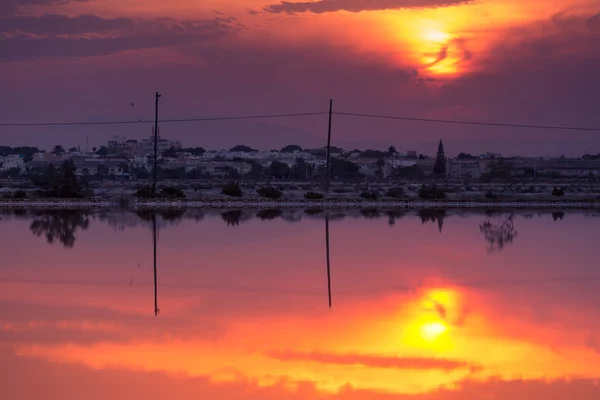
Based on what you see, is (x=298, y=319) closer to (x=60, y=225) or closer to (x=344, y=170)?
(x=60, y=225)

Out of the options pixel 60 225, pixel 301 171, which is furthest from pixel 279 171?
pixel 60 225

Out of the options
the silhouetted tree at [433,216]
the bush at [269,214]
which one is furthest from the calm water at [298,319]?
the bush at [269,214]

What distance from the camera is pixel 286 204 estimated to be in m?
41.5

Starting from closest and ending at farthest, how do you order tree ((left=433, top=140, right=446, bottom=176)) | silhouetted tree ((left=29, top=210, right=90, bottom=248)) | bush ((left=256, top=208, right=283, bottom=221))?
silhouetted tree ((left=29, top=210, right=90, bottom=248))
bush ((left=256, top=208, right=283, bottom=221))
tree ((left=433, top=140, right=446, bottom=176))

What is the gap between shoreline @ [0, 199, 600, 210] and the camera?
3912 cm

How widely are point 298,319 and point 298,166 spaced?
10355cm

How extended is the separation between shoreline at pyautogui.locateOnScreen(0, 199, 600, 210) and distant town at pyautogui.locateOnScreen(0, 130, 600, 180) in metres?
41.9

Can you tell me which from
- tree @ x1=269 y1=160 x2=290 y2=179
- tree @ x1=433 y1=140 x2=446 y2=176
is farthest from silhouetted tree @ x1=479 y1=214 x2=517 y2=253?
tree @ x1=433 y1=140 x2=446 y2=176

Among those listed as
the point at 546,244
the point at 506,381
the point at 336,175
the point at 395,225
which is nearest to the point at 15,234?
the point at 395,225

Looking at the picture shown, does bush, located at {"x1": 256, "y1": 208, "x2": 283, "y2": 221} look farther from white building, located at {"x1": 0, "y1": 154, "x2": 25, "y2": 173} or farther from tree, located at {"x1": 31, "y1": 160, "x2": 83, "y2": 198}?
white building, located at {"x1": 0, "y1": 154, "x2": 25, "y2": 173}

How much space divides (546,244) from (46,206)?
22.9m

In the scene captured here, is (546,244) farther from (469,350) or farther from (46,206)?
(46,206)

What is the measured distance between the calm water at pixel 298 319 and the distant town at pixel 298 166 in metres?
66.9

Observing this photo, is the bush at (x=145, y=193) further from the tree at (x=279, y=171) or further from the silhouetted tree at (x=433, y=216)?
the tree at (x=279, y=171)
